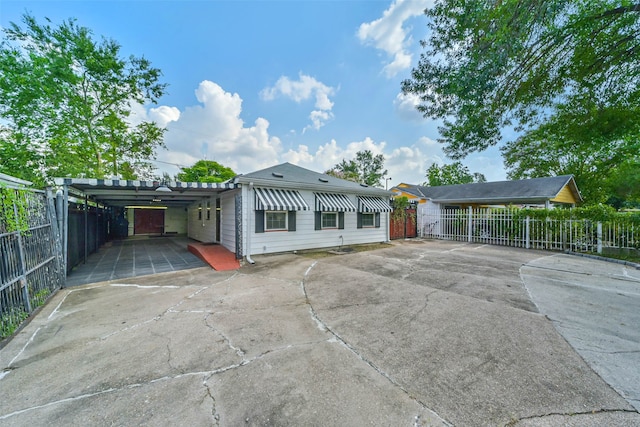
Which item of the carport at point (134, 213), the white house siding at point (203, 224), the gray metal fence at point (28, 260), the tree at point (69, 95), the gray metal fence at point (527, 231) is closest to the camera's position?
the gray metal fence at point (28, 260)

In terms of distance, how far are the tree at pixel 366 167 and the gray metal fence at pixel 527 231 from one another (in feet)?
82.1

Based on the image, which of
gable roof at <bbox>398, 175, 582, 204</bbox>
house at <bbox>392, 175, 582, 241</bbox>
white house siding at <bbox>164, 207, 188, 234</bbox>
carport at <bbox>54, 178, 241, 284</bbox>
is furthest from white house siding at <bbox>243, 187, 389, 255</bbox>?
white house siding at <bbox>164, 207, 188, 234</bbox>

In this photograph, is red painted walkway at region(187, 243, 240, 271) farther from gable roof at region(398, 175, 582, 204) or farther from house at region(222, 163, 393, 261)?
gable roof at region(398, 175, 582, 204)

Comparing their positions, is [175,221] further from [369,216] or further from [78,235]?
[369,216]

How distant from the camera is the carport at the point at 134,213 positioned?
6492mm

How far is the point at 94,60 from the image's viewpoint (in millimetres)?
14516

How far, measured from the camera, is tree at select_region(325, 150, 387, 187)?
40500 millimetres

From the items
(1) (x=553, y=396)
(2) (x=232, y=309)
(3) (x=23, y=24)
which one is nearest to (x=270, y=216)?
(2) (x=232, y=309)

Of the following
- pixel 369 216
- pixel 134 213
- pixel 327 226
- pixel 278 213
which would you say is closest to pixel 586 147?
pixel 369 216

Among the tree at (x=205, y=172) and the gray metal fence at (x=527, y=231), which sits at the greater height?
the tree at (x=205, y=172)

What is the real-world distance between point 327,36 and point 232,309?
42.7 ft

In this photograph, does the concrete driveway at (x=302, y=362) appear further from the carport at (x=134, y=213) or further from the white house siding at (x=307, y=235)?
the white house siding at (x=307, y=235)

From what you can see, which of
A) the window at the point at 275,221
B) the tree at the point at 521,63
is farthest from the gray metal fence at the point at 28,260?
the tree at the point at 521,63

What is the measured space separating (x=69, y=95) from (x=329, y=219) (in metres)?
17.9
